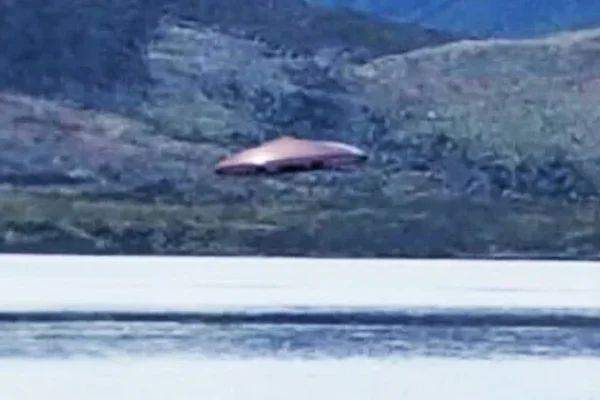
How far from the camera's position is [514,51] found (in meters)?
59.3

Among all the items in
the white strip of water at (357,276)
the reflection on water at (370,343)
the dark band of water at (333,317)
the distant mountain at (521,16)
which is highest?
the distant mountain at (521,16)

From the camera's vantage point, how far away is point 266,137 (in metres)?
59.3

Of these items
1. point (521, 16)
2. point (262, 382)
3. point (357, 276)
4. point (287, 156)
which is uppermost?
point (521, 16)

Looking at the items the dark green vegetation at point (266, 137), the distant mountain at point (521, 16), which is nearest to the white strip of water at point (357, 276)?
the dark green vegetation at point (266, 137)

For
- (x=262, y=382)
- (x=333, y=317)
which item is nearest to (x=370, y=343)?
(x=333, y=317)

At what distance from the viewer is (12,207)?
194 ft

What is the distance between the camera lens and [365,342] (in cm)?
5928

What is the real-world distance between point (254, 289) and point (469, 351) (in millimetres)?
557

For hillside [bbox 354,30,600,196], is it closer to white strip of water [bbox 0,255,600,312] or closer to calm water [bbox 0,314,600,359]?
white strip of water [bbox 0,255,600,312]

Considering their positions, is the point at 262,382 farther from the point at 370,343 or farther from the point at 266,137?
the point at 266,137

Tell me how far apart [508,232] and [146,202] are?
90 centimetres

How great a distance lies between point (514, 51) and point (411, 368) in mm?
828

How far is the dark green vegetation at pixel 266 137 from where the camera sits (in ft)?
194

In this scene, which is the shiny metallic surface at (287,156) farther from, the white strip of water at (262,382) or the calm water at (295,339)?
the white strip of water at (262,382)
